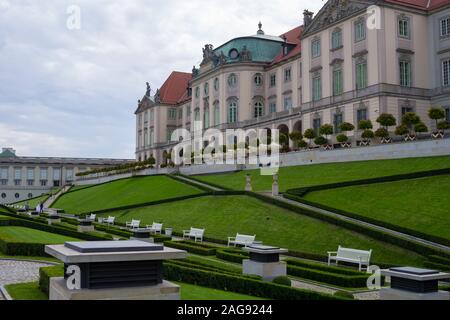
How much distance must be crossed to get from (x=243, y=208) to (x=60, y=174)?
10178cm

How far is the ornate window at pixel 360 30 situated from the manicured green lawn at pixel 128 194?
23.6 metres

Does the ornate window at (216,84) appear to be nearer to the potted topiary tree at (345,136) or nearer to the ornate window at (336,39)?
the ornate window at (336,39)

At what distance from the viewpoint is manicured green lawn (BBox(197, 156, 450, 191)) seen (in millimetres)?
36500

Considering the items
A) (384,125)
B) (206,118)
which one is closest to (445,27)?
(384,125)

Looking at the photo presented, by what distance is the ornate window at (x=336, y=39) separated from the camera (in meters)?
57.1

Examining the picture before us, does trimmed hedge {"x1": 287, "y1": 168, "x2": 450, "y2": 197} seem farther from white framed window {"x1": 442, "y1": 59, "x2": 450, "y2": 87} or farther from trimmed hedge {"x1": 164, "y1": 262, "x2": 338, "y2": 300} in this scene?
white framed window {"x1": 442, "y1": 59, "x2": 450, "y2": 87}

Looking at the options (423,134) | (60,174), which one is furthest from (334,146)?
(60,174)

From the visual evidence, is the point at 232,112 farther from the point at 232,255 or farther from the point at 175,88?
the point at 232,255

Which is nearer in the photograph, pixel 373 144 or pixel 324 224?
pixel 324 224

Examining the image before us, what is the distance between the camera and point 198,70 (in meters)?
90.2

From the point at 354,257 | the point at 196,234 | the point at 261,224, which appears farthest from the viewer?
the point at 261,224

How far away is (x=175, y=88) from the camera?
109562 millimetres

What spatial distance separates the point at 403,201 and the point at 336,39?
33.0m
